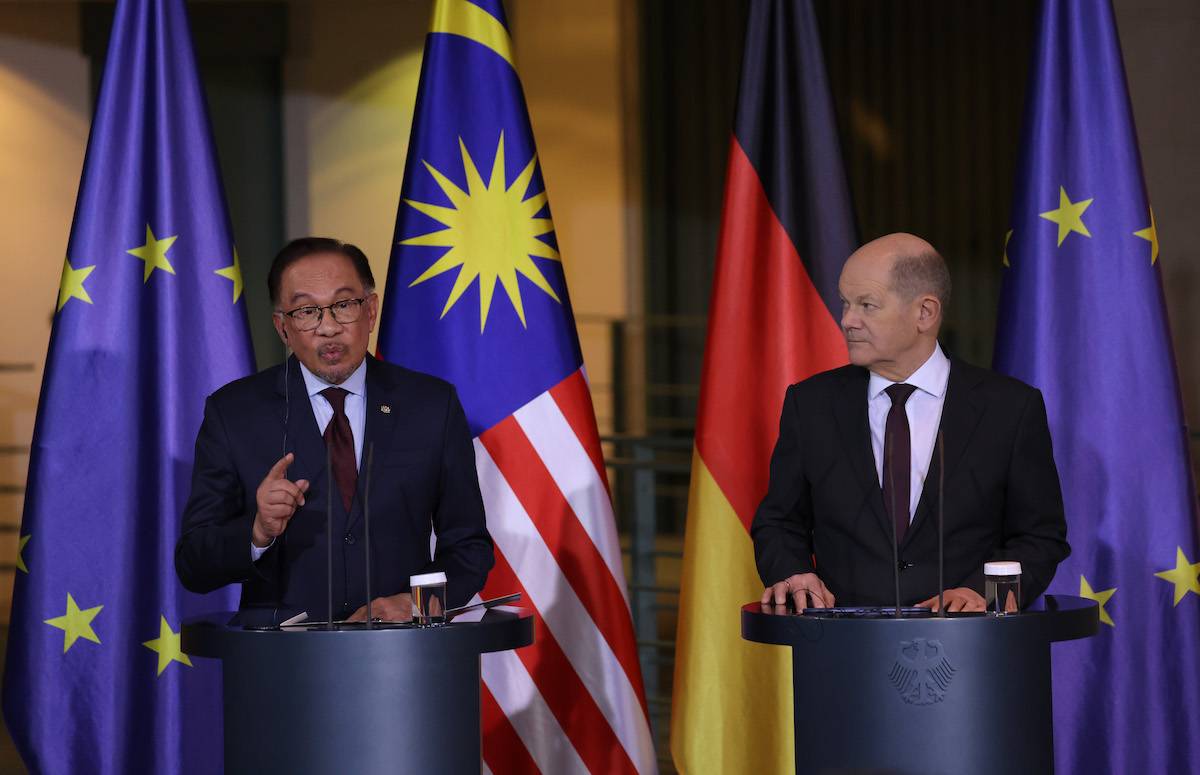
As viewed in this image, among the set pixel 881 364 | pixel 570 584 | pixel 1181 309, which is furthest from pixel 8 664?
pixel 1181 309

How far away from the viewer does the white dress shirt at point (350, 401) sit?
2.90 metres

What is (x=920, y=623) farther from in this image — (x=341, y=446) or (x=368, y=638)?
(x=341, y=446)

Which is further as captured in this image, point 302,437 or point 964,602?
point 302,437

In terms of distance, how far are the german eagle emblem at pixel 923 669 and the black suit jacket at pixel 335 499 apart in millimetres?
787

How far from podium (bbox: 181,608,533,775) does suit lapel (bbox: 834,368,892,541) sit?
716mm

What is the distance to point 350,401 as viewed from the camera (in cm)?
293

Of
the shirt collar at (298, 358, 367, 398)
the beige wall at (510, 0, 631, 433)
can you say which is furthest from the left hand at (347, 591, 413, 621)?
the beige wall at (510, 0, 631, 433)

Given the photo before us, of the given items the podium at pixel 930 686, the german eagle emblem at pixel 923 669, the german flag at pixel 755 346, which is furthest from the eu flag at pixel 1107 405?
the german eagle emblem at pixel 923 669

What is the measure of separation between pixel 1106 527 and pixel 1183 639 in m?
0.28

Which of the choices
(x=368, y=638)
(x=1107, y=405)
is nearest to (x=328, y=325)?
(x=368, y=638)

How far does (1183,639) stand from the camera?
3.38 metres

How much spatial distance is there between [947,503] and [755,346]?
2.94 feet

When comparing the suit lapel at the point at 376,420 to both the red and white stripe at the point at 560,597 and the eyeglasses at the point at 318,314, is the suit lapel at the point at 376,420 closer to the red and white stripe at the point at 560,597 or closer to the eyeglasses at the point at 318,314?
the eyeglasses at the point at 318,314

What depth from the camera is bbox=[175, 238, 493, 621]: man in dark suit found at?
2.80 meters
